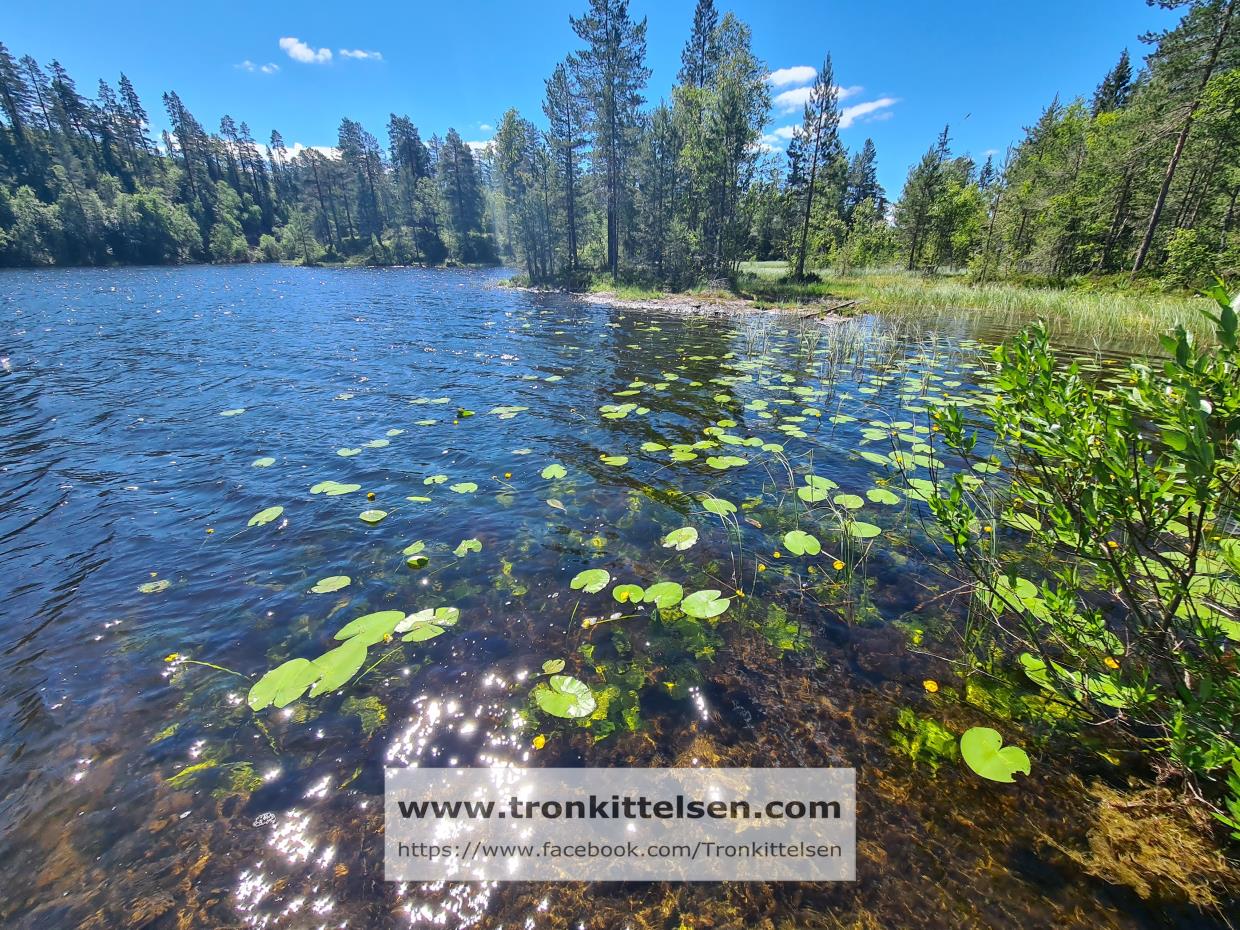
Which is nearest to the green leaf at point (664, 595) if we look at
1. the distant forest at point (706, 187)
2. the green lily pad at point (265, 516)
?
the green lily pad at point (265, 516)

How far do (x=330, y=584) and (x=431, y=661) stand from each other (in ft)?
4.07

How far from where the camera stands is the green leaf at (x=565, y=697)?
2.58 m

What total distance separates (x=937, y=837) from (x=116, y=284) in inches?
1719

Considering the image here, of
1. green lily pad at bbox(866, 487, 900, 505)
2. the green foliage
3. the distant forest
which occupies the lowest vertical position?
green lily pad at bbox(866, 487, 900, 505)

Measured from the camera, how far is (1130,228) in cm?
2762

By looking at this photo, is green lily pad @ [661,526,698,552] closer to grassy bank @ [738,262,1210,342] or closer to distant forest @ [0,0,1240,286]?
grassy bank @ [738,262,1210,342]

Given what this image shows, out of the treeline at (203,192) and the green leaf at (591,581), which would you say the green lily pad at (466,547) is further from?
the treeline at (203,192)

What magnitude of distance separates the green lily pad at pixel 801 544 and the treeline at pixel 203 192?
223 ft

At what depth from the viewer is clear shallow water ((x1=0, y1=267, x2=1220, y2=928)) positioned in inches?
75.9

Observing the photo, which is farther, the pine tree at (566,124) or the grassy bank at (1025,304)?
the pine tree at (566,124)

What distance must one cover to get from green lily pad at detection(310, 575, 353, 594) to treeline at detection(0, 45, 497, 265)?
2568 inches

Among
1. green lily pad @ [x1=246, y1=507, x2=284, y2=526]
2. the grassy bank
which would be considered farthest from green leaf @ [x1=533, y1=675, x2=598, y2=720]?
the grassy bank

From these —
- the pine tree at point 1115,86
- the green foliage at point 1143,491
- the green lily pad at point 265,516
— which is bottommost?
the green lily pad at point 265,516

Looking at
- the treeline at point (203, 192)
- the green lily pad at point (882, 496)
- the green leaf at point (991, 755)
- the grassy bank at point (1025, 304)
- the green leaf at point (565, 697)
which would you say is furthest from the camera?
the treeline at point (203, 192)
